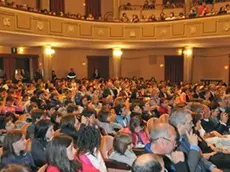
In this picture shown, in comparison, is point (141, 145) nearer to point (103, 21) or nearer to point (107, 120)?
point (107, 120)

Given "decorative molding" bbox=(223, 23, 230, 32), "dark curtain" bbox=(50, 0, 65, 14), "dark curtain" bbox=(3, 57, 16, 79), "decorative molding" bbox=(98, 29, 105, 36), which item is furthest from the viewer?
"dark curtain" bbox=(50, 0, 65, 14)

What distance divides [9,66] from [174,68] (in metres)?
9.86

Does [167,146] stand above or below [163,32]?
below

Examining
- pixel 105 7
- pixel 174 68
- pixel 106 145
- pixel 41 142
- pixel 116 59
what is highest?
pixel 105 7

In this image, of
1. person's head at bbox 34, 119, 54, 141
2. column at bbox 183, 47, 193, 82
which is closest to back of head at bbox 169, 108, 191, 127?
person's head at bbox 34, 119, 54, 141

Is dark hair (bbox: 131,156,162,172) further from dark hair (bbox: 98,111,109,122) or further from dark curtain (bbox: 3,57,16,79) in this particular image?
dark curtain (bbox: 3,57,16,79)

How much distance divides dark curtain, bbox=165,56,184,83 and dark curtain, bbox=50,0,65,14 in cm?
708

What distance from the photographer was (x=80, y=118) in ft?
16.7

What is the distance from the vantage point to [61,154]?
2.60 meters

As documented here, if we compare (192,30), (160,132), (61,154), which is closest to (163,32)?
(192,30)

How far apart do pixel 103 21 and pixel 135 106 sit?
33.2 feet

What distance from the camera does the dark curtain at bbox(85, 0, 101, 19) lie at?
61.4 ft

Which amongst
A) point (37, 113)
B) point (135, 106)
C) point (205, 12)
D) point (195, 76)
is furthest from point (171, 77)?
point (37, 113)

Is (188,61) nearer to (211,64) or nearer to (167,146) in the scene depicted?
(211,64)
